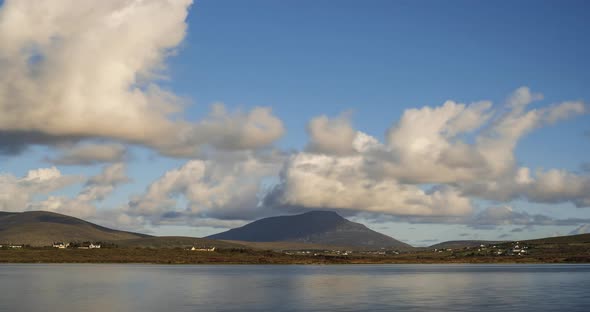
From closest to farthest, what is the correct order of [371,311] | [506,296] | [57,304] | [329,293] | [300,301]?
[371,311] < [57,304] < [300,301] < [506,296] < [329,293]

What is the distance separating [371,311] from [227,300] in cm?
2428

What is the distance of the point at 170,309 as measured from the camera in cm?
7669

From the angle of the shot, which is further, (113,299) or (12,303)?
(113,299)

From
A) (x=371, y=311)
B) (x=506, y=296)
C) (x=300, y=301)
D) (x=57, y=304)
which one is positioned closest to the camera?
(x=371, y=311)

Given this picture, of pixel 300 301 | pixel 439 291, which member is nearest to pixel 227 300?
pixel 300 301

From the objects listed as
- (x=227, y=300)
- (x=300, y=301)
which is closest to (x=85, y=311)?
(x=227, y=300)

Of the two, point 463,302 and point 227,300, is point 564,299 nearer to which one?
point 463,302

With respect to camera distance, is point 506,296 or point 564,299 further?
point 506,296

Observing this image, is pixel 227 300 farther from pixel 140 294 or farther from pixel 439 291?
pixel 439 291

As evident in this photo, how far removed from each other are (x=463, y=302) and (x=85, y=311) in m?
48.0

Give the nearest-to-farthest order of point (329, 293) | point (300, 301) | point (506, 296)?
point (300, 301), point (506, 296), point (329, 293)

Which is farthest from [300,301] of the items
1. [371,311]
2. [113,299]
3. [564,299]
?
[564,299]

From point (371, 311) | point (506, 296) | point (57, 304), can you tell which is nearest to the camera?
point (371, 311)

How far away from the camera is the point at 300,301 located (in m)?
88.6
